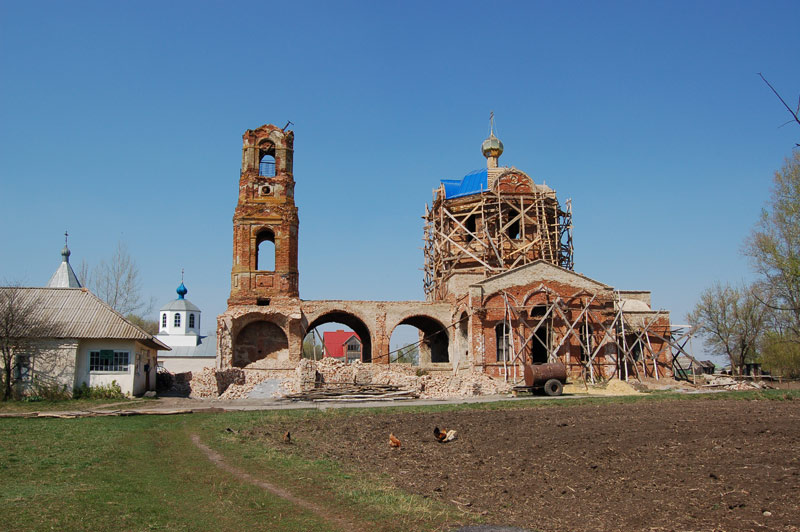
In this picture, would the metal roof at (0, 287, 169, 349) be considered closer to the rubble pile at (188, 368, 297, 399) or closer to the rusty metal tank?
the rubble pile at (188, 368, 297, 399)

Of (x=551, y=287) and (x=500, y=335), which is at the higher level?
(x=551, y=287)

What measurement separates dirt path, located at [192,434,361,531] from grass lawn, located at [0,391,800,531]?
0.06 metres

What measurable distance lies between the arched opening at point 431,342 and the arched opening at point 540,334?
189 inches

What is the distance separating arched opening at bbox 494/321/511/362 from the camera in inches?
1164

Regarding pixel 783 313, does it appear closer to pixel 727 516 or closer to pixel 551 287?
pixel 551 287

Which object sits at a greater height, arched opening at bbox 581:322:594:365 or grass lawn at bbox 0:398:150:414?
arched opening at bbox 581:322:594:365

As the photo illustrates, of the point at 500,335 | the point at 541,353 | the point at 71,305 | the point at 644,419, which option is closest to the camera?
the point at 644,419

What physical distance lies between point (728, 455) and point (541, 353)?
22992 millimetres

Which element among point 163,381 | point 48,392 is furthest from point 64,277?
point 48,392

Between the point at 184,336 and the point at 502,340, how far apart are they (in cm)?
3493

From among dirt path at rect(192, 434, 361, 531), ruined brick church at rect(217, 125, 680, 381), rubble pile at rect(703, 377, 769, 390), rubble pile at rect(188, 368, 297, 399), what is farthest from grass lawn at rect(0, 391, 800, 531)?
rubble pile at rect(703, 377, 769, 390)

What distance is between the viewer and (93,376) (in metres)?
25.4

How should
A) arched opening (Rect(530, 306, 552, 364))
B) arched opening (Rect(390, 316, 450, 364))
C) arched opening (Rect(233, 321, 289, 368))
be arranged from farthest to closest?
arched opening (Rect(390, 316, 450, 364)) < arched opening (Rect(233, 321, 289, 368)) < arched opening (Rect(530, 306, 552, 364))

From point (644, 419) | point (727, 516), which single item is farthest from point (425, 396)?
point (727, 516)
